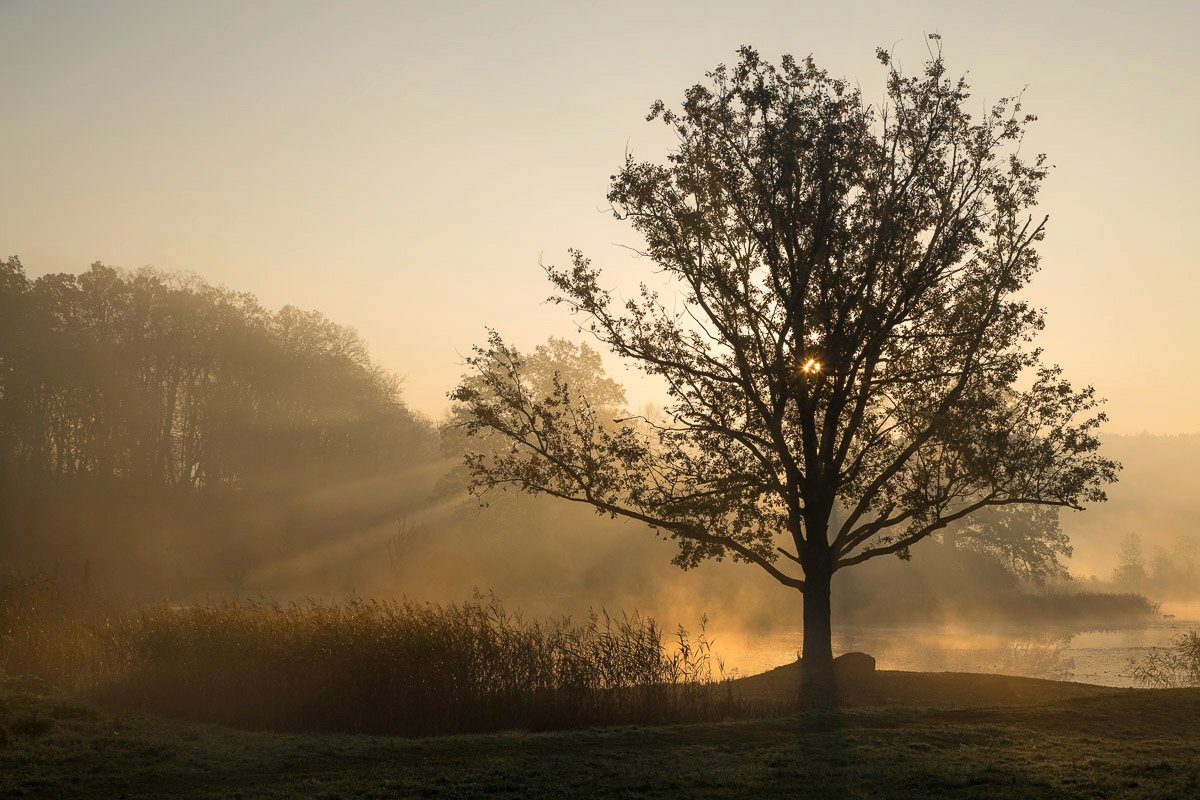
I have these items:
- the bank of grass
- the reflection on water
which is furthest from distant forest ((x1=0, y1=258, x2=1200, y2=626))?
the bank of grass

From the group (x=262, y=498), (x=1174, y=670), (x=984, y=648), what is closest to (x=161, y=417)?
(x=262, y=498)

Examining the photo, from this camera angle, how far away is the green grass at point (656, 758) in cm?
1093

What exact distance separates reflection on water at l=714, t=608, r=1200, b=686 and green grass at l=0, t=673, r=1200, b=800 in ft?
41.2

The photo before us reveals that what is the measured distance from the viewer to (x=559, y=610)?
A: 49.1m

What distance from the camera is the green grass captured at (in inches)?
430

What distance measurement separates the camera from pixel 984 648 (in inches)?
1473

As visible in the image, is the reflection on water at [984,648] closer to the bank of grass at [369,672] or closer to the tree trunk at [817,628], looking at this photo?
the tree trunk at [817,628]

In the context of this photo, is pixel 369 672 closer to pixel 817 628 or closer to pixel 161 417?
pixel 817 628

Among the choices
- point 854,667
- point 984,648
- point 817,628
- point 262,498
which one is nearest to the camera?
point 854,667

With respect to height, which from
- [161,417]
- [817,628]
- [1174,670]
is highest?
[161,417]

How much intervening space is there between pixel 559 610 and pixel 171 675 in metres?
30.5

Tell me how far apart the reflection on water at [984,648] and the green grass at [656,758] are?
12.6 meters

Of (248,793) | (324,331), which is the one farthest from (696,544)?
(324,331)

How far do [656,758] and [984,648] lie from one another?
94.9ft
